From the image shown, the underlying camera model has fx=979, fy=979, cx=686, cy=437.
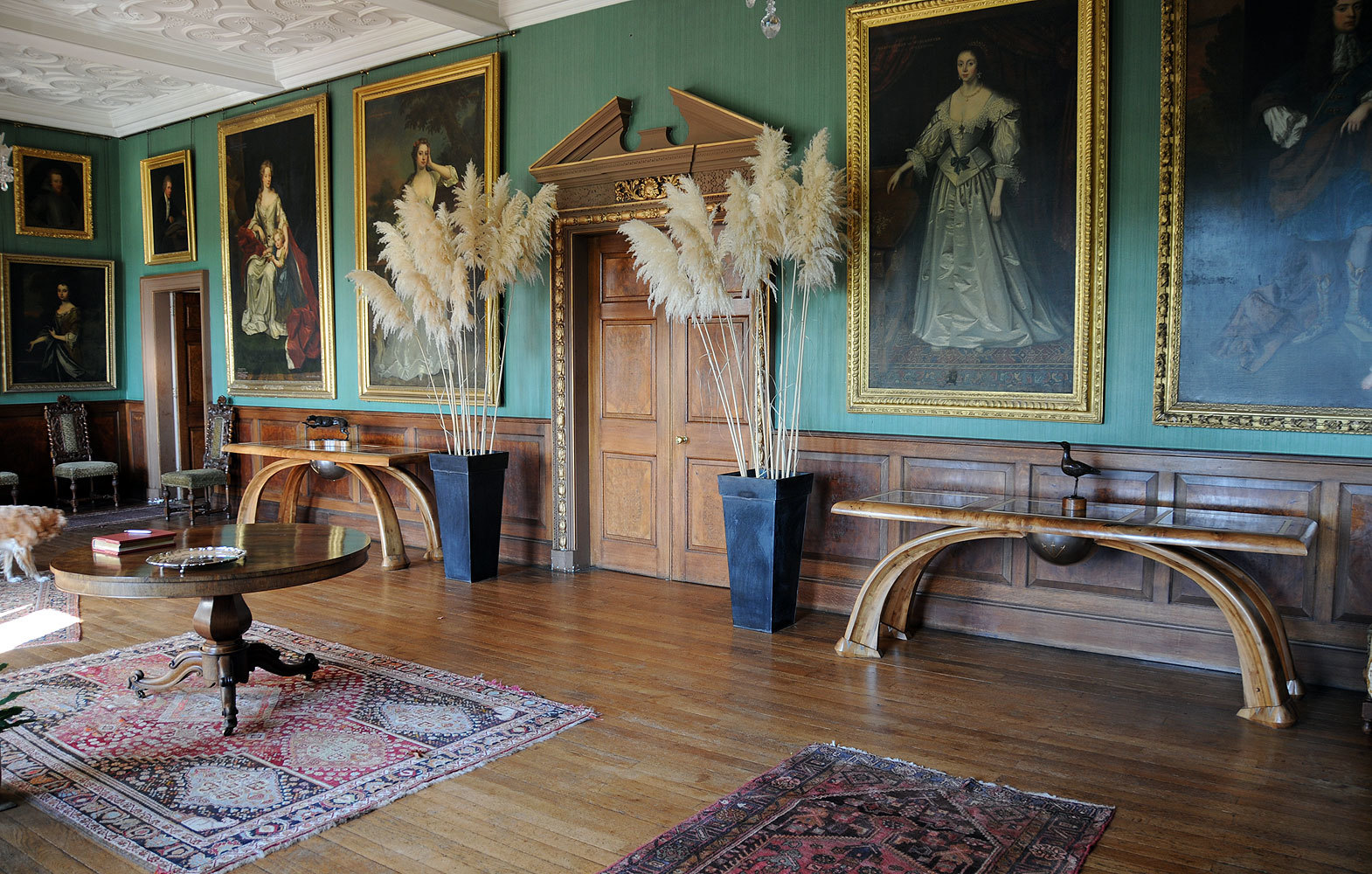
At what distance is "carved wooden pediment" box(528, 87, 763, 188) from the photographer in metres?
6.22

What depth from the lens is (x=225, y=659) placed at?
4.14 metres

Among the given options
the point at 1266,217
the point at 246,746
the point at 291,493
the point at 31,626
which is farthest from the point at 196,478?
the point at 1266,217

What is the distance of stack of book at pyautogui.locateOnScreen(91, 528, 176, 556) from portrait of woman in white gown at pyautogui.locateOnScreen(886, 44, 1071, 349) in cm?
409

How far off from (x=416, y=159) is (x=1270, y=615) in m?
6.76

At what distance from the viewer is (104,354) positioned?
36.0 feet

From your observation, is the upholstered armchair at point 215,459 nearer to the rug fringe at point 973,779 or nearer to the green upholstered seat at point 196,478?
the green upholstered seat at point 196,478

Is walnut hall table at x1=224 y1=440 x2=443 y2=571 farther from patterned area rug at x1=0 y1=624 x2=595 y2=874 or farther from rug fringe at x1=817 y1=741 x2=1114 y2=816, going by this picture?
rug fringe at x1=817 y1=741 x2=1114 y2=816

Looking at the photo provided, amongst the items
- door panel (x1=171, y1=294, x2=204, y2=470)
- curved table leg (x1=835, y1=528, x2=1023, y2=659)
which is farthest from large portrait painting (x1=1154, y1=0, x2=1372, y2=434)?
door panel (x1=171, y1=294, x2=204, y2=470)

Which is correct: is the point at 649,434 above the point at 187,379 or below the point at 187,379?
below

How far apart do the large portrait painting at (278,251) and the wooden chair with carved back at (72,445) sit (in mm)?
1746

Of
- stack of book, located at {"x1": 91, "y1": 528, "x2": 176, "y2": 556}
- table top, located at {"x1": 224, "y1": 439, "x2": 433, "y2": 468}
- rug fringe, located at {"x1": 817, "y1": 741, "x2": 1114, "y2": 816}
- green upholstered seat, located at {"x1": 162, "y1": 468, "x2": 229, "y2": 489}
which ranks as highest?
table top, located at {"x1": 224, "y1": 439, "x2": 433, "y2": 468}

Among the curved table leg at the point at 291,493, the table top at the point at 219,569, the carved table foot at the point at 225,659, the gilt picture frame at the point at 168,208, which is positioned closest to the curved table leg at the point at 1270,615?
the table top at the point at 219,569

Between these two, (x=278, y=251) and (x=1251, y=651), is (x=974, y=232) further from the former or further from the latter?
(x=278, y=251)

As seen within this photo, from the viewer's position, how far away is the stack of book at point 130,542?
171 inches
